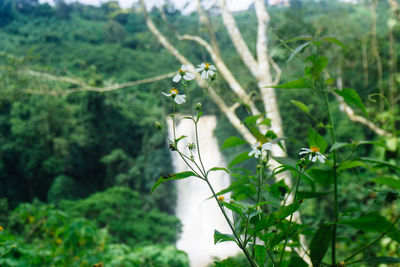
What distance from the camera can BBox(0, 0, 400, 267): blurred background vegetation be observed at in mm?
4112

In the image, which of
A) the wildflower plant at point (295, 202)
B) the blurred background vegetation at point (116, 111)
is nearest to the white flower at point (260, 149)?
the wildflower plant at point (295, 202)

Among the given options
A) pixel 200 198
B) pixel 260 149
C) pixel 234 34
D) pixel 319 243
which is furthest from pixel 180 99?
pixel 200 198

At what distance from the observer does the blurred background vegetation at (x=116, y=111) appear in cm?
411

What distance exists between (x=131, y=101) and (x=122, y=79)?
1.10 m

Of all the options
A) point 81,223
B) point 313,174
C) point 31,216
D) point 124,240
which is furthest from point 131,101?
point 313,174

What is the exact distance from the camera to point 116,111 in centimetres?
764

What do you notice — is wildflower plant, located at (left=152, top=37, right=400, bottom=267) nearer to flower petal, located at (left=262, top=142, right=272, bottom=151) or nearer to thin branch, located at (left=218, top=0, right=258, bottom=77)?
flower petal, located at (left=262, top=142, right=272, bottom=151)

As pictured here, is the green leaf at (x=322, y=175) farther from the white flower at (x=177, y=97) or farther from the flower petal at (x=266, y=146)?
the white flower at (x=177, y=97)

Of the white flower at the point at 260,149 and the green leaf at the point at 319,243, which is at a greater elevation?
the white flower at the point at 260,149

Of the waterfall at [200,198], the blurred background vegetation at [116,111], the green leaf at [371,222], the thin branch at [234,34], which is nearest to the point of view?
the green leaf at [371,222]

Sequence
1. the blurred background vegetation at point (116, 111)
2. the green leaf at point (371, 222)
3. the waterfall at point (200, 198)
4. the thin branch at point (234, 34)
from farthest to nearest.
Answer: the waterfall at point (200, 198), the blurred background vegetation at point (116, 111), the thin branch at point (234, 34), the green leaf at point (371, 222)

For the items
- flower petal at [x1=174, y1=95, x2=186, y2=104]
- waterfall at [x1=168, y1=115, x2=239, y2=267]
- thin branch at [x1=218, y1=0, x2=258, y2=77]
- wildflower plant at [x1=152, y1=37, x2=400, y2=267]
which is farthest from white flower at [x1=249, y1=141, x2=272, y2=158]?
waterfall at [x1=168, y1=115, x2=239, y2=267]

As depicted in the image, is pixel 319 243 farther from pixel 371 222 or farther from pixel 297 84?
pixel 297 84

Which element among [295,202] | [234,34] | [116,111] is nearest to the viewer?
[295,202]
